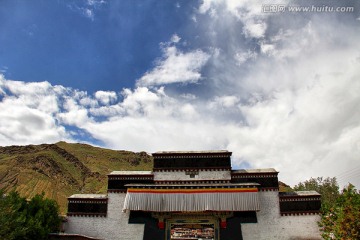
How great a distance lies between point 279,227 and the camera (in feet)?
95.6

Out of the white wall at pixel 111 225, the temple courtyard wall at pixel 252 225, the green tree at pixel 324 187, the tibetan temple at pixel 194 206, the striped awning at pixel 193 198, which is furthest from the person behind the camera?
the green tree at pixel 324 187

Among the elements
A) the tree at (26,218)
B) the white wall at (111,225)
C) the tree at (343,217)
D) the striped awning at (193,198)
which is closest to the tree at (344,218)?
the tree at (343,217)

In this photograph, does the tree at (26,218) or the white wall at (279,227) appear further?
the white wall at (279,227)

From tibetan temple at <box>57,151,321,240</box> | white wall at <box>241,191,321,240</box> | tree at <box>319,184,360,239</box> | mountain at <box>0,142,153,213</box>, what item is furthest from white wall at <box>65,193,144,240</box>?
mountain at <box>0,142,153,213</box>

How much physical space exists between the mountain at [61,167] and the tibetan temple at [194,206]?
4637 cm

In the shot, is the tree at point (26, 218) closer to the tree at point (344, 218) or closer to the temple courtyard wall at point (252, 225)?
the temple courtyard wall at point (252, 225)

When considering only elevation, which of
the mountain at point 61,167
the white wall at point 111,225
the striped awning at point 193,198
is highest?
the mountain at point 61,167

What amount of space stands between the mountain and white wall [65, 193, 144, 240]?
1750 inches

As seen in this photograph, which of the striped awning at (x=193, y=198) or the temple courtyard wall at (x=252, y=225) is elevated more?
the striped awning at (x=193, y=198)

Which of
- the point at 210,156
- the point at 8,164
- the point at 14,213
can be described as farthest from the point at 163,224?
the point at 8,164

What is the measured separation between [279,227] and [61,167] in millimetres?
88025

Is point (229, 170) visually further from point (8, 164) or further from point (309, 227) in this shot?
point (8, 164)

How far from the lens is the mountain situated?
283 feet

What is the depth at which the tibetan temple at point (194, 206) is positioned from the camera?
2881cm
